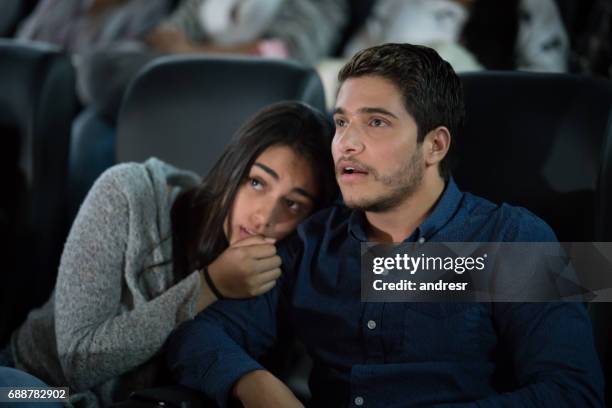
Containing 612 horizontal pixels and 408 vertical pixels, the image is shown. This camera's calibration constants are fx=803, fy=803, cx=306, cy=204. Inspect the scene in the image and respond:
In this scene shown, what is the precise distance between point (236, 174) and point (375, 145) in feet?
0.86

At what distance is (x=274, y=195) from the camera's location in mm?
1226

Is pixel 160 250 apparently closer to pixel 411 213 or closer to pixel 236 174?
pixel 236 174

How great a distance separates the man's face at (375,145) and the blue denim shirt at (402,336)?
77 millimetres

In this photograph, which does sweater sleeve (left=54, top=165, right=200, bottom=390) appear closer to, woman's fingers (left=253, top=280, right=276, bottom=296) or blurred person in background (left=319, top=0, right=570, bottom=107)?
woman's fingers (left=253, top=280, right=276, bottom=296)

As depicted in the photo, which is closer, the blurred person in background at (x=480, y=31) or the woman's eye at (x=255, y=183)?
the woman's eye at (x=255, y=183)

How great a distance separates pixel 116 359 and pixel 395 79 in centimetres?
57

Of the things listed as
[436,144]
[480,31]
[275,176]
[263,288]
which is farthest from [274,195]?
[480,31]

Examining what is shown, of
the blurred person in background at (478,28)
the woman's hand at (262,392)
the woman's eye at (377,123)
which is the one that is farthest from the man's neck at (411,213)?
the blurred person in background at (478,28)

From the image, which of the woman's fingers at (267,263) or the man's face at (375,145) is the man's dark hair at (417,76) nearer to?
the man's face at (375,145)

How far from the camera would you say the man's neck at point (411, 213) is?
3.71ft

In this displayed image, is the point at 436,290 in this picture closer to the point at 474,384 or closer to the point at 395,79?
the point at 474,384

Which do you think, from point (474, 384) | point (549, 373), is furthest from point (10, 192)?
point (549, 373)

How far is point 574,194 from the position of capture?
125cm

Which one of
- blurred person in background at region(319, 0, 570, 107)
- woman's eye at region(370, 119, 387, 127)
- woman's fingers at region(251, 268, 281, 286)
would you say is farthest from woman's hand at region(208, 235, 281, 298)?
blurred person in background at region(319, 0, 570, 107)
